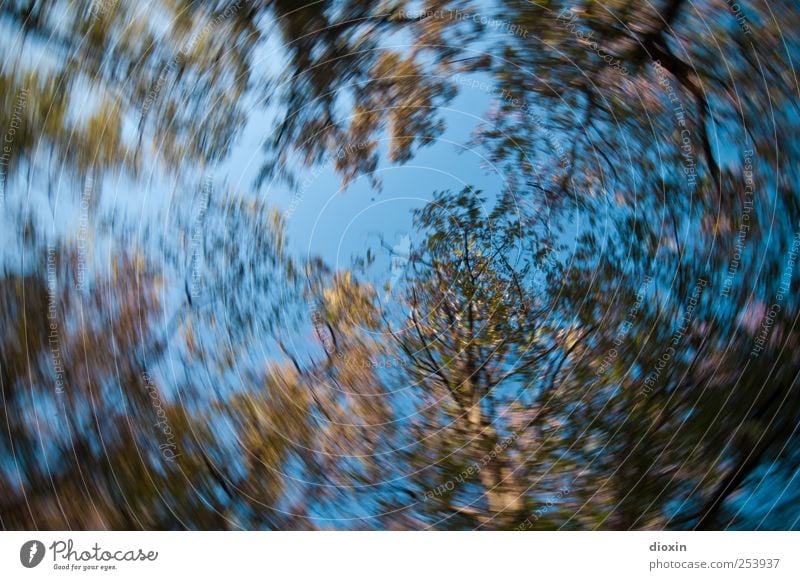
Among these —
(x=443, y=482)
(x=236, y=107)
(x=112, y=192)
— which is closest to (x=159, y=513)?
(x=443, y=482)

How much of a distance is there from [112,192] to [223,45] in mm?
632

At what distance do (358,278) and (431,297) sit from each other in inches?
10.2

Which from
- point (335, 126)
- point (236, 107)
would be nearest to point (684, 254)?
point (335, 126)

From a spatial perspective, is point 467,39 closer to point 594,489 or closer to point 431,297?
point 431,297

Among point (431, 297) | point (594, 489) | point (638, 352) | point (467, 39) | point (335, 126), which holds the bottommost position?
point (594, 489)

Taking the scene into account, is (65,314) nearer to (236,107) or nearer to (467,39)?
(236,107)

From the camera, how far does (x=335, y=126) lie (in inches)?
76.5

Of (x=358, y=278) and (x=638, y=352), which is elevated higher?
(x=358, y=278)

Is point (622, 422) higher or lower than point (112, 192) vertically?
lower

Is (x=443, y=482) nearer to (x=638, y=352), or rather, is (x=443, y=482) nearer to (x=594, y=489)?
(x=594, y=489)

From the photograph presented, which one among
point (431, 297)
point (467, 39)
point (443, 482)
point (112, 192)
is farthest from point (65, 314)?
point (467, 39)

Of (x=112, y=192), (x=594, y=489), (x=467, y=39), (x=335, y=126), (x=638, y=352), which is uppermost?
(x=467, y=39)

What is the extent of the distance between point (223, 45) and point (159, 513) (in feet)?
5.29

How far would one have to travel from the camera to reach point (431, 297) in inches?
76.4
